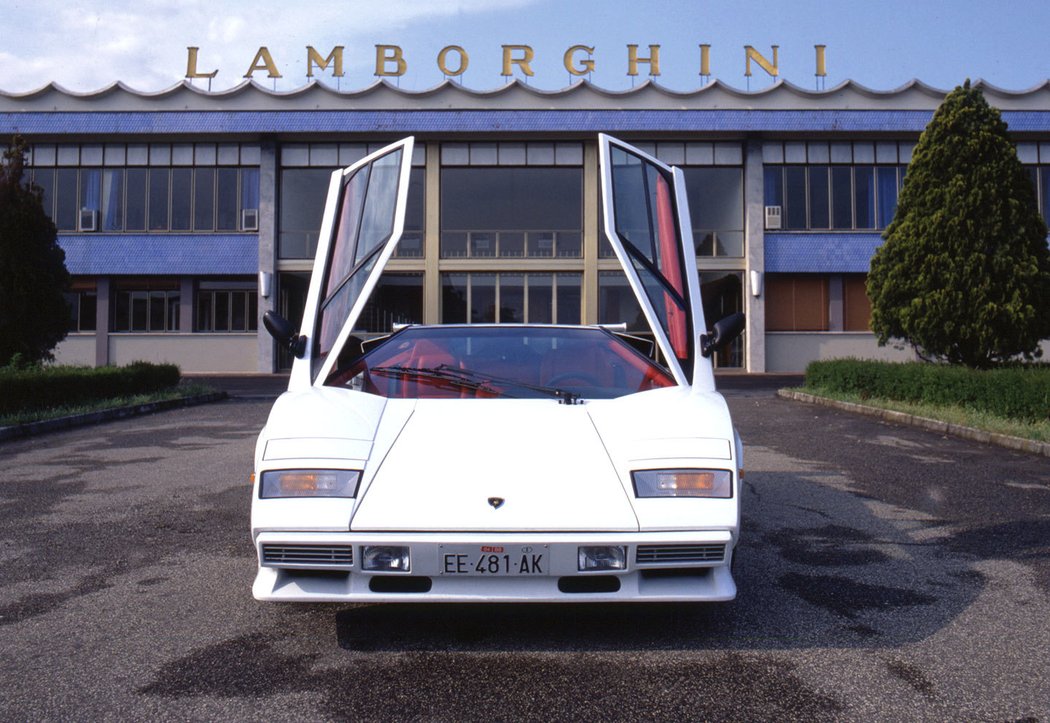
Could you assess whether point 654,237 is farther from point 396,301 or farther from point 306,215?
point 306,215

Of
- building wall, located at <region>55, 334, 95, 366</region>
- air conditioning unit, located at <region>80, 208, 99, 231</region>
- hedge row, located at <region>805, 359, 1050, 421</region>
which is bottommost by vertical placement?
hedge row, located at <region>805, 359, 1050, 421</region>

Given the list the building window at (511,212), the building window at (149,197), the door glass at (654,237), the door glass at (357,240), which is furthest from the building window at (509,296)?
the door glass at (357,240)

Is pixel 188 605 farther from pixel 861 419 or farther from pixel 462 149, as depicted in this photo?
pixel 462 149

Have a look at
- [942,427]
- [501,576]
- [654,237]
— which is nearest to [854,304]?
[942,427]

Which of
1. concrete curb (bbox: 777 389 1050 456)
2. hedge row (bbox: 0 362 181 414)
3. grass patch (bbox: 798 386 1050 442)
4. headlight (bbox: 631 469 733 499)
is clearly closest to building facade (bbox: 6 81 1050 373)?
hedge row (bbox: 0 362 181 414)

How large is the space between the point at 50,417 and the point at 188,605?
8.70 meters

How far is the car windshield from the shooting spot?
4.02 meters

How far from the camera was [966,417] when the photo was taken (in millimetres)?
10500

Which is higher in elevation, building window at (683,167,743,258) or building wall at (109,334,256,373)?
building window at (683,167,743,258)

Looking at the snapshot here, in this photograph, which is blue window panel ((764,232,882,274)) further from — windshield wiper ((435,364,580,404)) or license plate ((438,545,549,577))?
license plate ((438,545,549,577))

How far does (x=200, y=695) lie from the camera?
2713 millimetres

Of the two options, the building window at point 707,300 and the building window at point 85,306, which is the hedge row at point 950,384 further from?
the building window at point 85,306

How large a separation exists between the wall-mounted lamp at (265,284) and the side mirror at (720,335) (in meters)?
23.0

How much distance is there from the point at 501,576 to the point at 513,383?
1265mm
